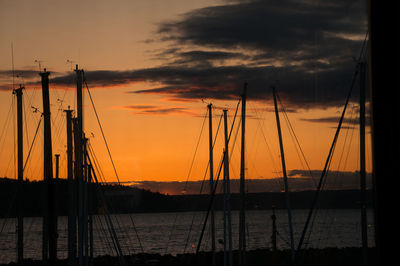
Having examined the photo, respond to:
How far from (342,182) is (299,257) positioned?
29.8 feet

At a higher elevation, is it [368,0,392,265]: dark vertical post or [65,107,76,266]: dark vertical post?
[368,0,392,265]: dark vertical post

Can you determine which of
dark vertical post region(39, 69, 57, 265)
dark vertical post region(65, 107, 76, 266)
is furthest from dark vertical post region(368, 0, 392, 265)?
dark vertical post region(65, 107, 76, 266)

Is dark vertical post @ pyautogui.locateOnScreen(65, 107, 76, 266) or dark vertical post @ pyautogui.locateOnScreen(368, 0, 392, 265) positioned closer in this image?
dark vertical post @ pyautogui.locateOnScreen(368, 0, 392, 265)

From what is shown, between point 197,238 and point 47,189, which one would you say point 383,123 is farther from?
point 197,238

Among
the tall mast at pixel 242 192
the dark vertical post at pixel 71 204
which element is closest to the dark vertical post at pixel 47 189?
the dark vertical post at pixel 71 204

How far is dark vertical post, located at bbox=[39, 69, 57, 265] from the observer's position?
1245cm

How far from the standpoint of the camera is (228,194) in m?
16.1

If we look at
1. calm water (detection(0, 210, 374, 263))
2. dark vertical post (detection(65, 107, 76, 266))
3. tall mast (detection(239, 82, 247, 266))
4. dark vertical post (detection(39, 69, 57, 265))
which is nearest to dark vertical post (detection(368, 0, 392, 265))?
calm water (detection(0, 210, 374, 263))

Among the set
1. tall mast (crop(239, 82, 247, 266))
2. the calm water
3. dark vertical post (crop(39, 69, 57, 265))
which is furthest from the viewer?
tall mast (crop(239, 82, 247, 266))

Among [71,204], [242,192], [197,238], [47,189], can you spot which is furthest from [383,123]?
[197,238]

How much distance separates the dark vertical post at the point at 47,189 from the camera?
12445 mm

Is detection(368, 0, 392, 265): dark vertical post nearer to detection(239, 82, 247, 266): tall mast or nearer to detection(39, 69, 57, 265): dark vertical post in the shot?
detection(39, 69, 57, 265): dark vertical post

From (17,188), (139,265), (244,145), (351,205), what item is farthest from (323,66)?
(139,265)

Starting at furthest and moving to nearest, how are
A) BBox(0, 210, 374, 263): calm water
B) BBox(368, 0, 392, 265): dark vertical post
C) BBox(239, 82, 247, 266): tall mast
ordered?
BBox(239, 82, 247, 266): tall mast < BBox(0, 210, 374, 263): calm water < BBox(368, 0, 392, 265): dark vertical post
